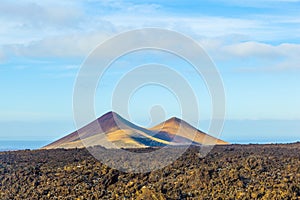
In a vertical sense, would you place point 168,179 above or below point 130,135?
below

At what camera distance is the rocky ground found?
30234 mm

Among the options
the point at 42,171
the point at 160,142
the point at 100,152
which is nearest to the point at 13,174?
the point at 42,171

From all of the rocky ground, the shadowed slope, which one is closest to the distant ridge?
the shadowed slope

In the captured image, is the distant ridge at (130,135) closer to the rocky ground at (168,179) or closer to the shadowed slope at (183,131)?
the shadowed slope at (183,131)

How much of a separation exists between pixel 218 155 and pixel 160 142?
1426cm

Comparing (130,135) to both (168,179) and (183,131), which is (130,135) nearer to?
(183,131)

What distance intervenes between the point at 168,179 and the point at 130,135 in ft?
63.0

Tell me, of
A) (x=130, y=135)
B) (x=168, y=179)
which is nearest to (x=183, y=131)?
(x=130, y=135)

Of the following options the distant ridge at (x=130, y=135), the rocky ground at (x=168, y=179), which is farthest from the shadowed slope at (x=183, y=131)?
the rocky ground at (x=168, y=179)

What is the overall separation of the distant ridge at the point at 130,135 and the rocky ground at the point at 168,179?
11.5m

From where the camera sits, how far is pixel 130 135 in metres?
51.3

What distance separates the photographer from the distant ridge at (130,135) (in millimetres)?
49625

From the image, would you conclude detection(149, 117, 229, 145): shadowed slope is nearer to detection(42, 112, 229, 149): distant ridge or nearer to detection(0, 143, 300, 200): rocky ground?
detection(42, 112, 229, 149): distant ridge

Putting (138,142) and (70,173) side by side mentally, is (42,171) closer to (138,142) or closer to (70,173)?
(70,173)
